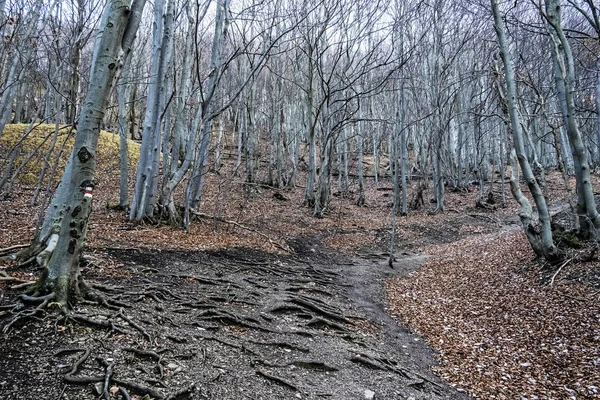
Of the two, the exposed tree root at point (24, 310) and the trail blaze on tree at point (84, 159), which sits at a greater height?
the trail blaze on tree at point (84, 159)

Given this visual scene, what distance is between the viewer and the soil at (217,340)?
3066 mm

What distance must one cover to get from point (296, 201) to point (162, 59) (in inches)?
439

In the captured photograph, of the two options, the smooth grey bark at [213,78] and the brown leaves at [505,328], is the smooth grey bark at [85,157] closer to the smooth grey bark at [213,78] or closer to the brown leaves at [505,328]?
the brown leaves at [505,328]

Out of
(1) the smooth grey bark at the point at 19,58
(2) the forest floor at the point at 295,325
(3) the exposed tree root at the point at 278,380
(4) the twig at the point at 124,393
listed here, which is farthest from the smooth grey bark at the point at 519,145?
(1) the smooth grey bark at the point at 19,58

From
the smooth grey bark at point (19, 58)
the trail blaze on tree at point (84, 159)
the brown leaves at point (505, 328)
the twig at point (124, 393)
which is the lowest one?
the brown leaves at point (505, 328)

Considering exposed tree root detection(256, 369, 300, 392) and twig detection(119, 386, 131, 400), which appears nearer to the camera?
twig detection(119, 386, 131, 400)

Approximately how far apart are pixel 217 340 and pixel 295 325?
61.3 inches

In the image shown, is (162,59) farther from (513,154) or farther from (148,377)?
(513,154)

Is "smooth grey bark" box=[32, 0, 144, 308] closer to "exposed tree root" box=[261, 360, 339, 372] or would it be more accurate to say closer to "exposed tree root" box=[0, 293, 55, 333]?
"exposed tree root" box=[0, 293, 55, 333]

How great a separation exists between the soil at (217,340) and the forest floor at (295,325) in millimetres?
17

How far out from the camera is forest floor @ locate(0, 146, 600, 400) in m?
3.28

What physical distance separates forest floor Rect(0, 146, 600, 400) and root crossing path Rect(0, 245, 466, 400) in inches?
0.7

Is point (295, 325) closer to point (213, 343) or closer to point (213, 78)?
point (213, 343)

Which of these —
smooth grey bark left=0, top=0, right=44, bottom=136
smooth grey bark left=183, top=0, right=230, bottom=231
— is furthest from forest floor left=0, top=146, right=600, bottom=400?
smooth grey bark left=0, top=0, right=44, bottom=136
